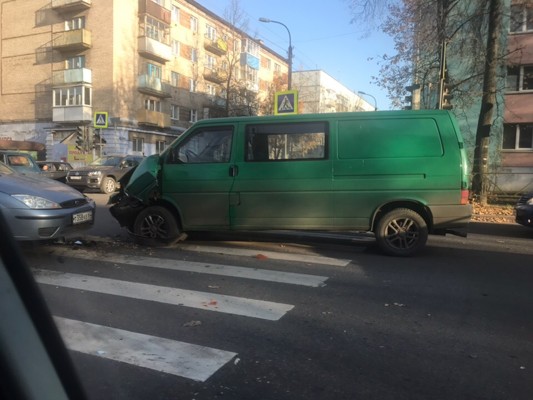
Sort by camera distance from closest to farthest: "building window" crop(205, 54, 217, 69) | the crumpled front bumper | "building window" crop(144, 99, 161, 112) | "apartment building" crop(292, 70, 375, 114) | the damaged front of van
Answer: the damaged front of van → the crumpled front bumper → "building window" crop(144, 99, 161, 112) → "building window" crop(205, 54, 217, 69) → "apartment building" crop(292, 70, 375, 114)

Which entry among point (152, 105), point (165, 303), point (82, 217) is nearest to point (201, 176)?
point (82, 217)

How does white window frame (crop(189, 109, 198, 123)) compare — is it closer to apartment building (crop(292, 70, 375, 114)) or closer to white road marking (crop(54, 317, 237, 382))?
apartment building (crop(292, 70, 375, 114))

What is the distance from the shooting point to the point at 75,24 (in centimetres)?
3722

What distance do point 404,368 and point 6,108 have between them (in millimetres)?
44065

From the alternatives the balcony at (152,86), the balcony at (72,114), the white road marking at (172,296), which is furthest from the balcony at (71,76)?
the white road marking at (172,296)

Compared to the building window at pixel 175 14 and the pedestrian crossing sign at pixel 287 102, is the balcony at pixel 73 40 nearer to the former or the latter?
the building window at pixel 175 14

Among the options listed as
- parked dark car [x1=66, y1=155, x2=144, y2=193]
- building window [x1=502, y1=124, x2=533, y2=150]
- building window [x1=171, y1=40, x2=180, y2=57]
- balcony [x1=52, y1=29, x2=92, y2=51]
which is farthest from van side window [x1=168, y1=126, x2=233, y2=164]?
building window [x1=171, y1=40, x2=180, y2=57]

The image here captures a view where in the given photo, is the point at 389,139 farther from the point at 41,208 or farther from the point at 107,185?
the point at 107,185

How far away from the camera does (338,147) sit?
23.3 ft

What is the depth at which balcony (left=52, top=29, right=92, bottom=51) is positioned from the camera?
3566 centimetres

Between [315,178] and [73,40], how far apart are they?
3453 centimetres

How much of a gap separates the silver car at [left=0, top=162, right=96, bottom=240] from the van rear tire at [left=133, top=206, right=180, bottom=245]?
0.96 m

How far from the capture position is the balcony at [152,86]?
38.1 metres

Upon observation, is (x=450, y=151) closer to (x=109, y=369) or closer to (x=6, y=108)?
(x=109, y=369)
